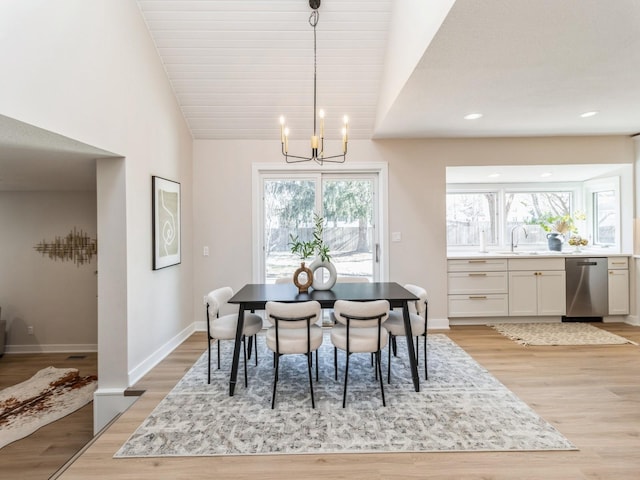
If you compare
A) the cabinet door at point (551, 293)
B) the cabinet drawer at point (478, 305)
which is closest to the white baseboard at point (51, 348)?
the cabinet drawer at point (478, 305)

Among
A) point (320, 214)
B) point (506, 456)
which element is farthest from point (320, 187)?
point (506, 456)

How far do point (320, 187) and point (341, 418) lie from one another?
9.85 ft

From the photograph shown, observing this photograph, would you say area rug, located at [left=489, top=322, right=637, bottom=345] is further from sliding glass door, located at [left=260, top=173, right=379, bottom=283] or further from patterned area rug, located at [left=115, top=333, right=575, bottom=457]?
sliding glass door, located at [left=260, top=173, right=379, bottom=283]

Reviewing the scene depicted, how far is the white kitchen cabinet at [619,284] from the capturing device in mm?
4652

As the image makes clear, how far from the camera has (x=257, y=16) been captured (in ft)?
11.3

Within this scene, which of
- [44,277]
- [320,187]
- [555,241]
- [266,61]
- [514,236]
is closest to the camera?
[266,61]

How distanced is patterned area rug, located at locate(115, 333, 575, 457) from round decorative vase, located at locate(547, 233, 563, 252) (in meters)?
3.00

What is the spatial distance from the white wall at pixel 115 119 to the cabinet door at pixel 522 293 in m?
4.24

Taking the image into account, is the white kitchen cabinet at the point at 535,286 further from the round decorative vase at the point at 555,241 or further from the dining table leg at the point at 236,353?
the dining table leg at the point at 236,353

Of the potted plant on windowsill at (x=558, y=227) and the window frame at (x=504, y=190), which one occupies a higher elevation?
the window frame at (x=504, y=190)

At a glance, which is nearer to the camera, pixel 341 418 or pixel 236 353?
pixel 341 418

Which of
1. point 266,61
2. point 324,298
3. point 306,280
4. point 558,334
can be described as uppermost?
point 266,61

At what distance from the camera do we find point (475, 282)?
15.4ft

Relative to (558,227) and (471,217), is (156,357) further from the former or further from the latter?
(558,227)
